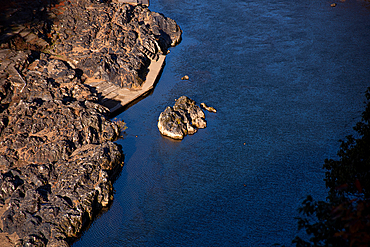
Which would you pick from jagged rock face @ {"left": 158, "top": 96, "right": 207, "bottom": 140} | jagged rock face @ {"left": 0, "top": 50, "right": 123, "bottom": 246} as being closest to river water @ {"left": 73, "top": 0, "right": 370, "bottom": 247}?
jagged rock face @ {"left": 158, "top": 96, "right": 207, "bottom": 140}

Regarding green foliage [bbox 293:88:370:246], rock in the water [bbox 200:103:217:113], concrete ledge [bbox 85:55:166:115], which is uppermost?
green foliage [bbox 293:88:370:246]

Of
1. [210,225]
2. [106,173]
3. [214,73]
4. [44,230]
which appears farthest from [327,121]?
[44,230]

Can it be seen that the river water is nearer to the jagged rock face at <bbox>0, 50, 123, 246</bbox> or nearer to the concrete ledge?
the concrete ledge

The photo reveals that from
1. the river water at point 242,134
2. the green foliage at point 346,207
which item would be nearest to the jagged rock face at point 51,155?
the river water at point 242,134

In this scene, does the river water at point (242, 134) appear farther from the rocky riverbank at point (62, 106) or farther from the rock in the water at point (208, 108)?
the rocky riverbank at point (62, 106)

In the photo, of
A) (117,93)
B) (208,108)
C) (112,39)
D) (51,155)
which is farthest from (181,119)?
(112,39)

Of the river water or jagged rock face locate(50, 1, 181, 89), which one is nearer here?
the river water

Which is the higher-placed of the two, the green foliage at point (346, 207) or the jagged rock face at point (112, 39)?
the green foliage at point (346, 207)
